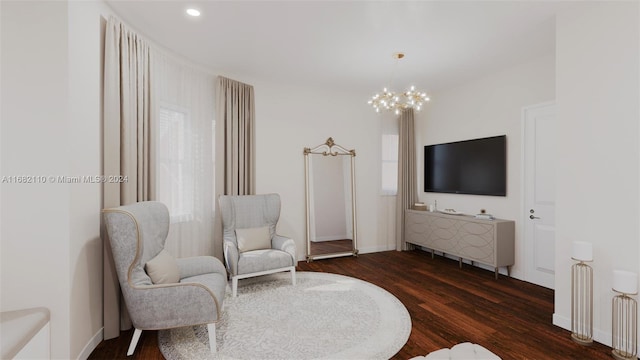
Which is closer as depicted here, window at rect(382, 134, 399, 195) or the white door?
the white door

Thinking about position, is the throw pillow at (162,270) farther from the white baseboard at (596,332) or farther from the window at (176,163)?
the white baseboard at (596,332)

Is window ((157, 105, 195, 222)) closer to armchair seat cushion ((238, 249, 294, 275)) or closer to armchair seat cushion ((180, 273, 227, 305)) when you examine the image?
armchair seat cushion ((238, 249, 294, 275))

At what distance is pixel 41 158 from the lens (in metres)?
1.75

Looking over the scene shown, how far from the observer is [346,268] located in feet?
13.7

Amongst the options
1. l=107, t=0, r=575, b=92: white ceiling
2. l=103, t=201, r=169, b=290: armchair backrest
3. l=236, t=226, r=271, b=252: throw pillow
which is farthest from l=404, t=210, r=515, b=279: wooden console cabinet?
l=103, t=201, r=169, b=290: armchair backrest

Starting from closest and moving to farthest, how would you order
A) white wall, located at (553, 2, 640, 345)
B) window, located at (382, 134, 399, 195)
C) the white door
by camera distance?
white wall, located at (553, 2, 640, 345), the white door, window, located at (382, 134, 399, 195)

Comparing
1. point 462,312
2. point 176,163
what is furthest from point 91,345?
point 462,312

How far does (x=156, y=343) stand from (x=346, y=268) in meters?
2.54

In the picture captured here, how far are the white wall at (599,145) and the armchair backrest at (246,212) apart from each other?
2979 mm

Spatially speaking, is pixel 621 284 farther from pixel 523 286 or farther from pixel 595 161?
pixel 523 286

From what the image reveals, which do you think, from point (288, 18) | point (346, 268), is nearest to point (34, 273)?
point (288, 18)

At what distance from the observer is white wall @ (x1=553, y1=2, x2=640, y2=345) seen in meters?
2.10

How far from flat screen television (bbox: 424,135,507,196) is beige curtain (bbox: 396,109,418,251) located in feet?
0.75

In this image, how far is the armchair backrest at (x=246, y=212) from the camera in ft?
11.6
